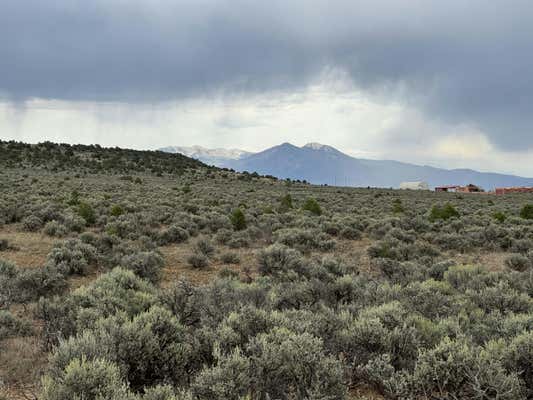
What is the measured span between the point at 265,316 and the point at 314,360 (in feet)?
4.40

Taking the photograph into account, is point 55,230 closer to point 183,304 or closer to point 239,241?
point 239,241

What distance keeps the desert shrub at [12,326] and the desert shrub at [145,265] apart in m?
3.06

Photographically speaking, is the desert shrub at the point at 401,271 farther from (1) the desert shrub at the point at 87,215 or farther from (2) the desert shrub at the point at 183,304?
(1) the desert shrub at the point at 87,215

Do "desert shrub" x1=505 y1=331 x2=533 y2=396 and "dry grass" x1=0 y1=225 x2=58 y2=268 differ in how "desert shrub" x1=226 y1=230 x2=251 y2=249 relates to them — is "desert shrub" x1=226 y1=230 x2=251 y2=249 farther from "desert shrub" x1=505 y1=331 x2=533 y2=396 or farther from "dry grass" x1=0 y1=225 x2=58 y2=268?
"desert shrub" x1=505 y1=331 x2=533 y2=396

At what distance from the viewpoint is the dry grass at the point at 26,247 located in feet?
33.0

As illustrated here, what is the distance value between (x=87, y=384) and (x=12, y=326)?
344 cm

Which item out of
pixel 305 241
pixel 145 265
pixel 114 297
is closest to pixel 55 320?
pixel 114 297

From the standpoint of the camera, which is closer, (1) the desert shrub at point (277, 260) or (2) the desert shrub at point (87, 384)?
(2) the desert shrub at point (87, 384)

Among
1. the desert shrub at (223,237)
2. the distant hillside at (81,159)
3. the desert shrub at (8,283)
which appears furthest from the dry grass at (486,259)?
the distant hillside at (81,159)

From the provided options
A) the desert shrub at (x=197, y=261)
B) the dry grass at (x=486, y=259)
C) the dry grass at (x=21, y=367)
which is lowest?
the dry grass at (x=21, y=367)

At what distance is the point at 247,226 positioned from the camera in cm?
1598

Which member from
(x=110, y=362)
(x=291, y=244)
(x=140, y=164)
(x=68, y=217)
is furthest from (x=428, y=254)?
(x=140, y=164)

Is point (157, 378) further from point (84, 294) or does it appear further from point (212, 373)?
point (84, 294)

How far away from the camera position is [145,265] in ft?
30.2
